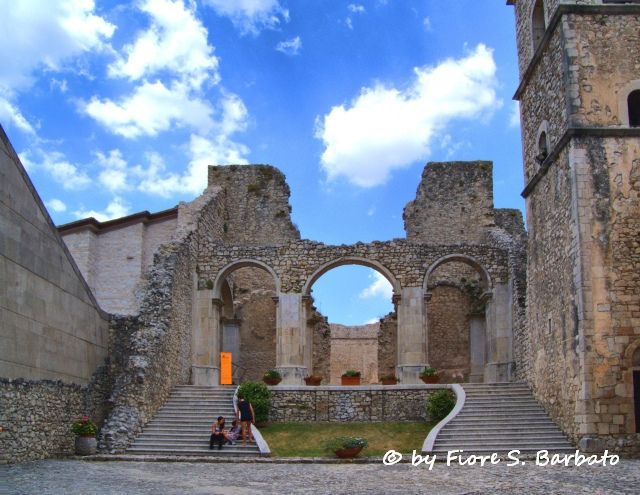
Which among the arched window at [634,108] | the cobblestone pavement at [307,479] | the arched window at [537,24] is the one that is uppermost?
the arched window at [537,24]

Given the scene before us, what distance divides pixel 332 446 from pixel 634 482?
741cm

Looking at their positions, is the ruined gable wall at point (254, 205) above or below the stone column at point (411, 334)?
above

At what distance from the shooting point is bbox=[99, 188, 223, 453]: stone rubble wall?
2105 centimetres

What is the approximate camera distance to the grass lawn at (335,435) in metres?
20.1

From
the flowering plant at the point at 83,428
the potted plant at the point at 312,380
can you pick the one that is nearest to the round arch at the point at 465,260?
the potted plant at the point at 312,380

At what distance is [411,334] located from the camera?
28.0 meters

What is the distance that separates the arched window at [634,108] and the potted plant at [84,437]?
1543 cm

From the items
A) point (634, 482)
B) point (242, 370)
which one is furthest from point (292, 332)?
point (634, 482)

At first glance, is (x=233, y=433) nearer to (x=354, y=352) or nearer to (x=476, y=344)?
(x=476, y=344)

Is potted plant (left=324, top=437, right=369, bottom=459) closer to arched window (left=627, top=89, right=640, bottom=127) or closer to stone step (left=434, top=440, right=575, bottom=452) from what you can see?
stone step (left=434, top=440, right=575, bottom=452)

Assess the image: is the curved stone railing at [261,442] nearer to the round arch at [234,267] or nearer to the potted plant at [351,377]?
the potted plant at [351,377]

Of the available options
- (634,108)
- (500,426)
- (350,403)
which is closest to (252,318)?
(350,403)

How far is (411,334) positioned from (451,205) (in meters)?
8.78

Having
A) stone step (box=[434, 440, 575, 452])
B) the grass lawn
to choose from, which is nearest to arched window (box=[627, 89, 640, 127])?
stone step (box=[434, 440, 575, 452])
